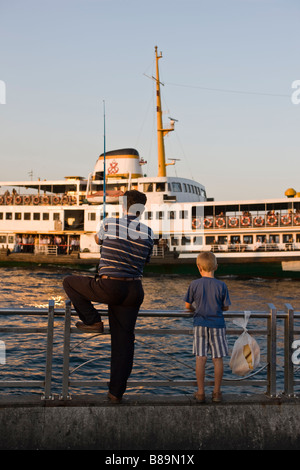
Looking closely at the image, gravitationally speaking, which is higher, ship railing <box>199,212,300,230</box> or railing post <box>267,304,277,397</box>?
ship railing <box>199,212,300,230</box>

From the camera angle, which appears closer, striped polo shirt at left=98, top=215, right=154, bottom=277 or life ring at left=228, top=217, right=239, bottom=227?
striped polo shirt at left=98, top=215, right=154, bottom=277

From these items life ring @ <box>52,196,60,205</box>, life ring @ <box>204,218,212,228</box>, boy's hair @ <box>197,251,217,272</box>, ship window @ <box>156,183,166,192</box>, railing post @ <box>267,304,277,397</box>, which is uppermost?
ship window @ <box>156,183,166,192</box>

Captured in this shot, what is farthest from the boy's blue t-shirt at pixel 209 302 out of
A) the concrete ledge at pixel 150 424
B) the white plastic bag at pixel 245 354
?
the concrete ledge at pixel 150 424

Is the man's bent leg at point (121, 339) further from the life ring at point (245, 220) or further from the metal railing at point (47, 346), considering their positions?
the life ring at point (245, 220)

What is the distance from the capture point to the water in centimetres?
968

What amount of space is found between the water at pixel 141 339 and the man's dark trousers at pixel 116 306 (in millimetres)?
341

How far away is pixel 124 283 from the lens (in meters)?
3.92

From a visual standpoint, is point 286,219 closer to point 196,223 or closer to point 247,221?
point 247,221

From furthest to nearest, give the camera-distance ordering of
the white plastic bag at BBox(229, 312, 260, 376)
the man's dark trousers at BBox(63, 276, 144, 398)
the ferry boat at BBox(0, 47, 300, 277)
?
the ferry boat at BBox(0, 47, 300, 277), the white plastic bag at BBox(229, 312, 260, 376), the man's dark trousers at BBox(63, 276, 144, 398)

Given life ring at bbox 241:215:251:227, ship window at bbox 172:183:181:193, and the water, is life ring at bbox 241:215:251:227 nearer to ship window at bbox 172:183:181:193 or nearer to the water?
the water

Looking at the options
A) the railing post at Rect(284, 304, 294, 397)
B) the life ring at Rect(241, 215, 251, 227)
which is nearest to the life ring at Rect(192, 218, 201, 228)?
the life ring at Rect(241, 215, 251, 227)

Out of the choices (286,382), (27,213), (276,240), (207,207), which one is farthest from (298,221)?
(286,382)
